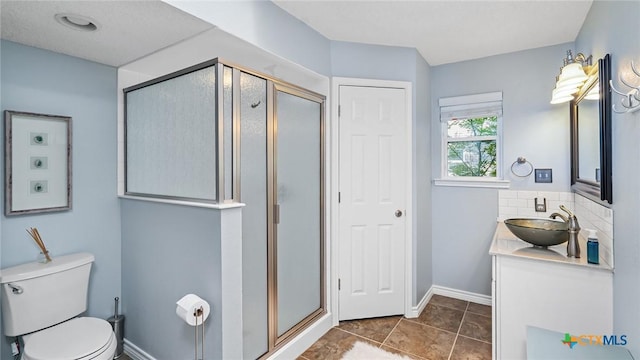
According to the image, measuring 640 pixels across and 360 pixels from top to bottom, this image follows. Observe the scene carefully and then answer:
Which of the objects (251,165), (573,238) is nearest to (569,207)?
(573,238)

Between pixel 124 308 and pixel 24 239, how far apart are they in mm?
786

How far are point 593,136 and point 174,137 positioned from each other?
2605mm

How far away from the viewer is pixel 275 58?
2.05 m

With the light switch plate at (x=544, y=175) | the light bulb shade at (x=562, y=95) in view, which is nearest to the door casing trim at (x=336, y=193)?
the light bulb shade at (x=562, y=95)

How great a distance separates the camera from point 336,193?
2.63 metres

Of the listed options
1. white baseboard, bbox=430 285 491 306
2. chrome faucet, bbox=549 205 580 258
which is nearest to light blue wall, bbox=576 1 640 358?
chrome faucet, bbox=549 205 580 258

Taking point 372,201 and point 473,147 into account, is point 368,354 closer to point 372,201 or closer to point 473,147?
point 372,201

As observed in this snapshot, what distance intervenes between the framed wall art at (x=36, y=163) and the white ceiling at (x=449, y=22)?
1651 mm

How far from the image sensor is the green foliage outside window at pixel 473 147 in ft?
9.95

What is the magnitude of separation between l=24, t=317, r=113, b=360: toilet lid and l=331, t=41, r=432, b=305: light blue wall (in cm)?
235

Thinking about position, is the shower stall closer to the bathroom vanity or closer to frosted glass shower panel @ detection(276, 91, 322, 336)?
frosted glass shower panel @ detection(276, 91, 322, 336)

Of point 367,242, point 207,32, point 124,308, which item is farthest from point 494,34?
point 124,308

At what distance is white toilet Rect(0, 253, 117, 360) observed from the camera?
5.21 ft

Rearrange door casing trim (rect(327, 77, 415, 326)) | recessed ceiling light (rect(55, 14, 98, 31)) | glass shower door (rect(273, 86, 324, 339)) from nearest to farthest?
recessed ceiling light (rect(55, 14, 98, 31)) → glass shower door (rect(273, 86, 324, 339)) → door casing trim (rect(327, 77, 415, 326))
